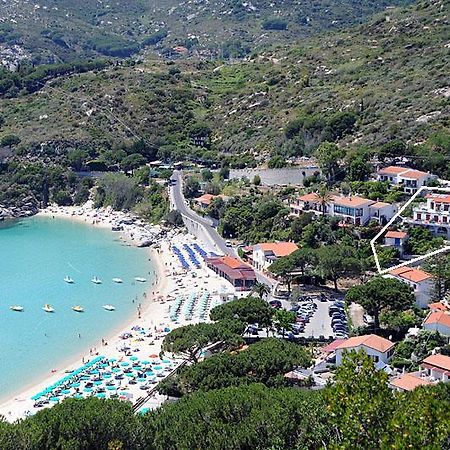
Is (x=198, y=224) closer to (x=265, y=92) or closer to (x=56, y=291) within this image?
(x=56, y=291)

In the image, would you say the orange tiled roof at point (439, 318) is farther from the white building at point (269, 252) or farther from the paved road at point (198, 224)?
the white building at point (269, 252)

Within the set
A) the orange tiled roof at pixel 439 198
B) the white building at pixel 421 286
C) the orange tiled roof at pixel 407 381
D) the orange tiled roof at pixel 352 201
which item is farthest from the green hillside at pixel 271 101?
the orange tiled roof at pixel 407 381

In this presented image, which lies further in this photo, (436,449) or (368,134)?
(368,134)

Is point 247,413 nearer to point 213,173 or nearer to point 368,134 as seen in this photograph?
point 368,134

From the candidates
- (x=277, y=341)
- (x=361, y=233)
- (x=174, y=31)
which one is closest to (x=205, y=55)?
(x=174, y=31)

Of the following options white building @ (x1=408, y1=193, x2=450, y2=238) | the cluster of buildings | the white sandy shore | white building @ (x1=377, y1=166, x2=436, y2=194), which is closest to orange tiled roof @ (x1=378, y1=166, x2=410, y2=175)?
white building @ (x1=377, y1=166, x2=436, y2=194)

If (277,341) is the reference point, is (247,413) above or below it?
above

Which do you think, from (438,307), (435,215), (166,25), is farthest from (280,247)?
(166,25)
